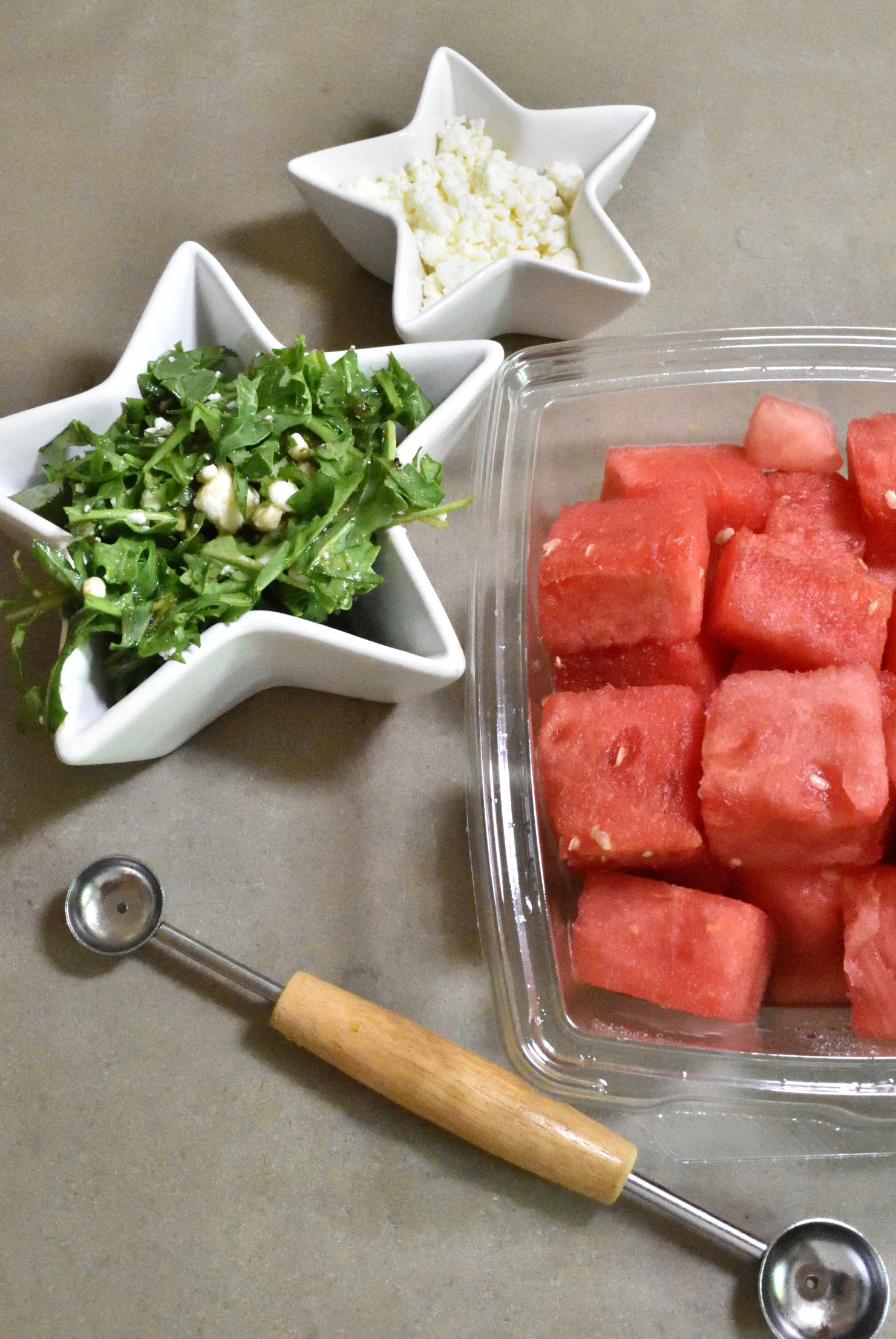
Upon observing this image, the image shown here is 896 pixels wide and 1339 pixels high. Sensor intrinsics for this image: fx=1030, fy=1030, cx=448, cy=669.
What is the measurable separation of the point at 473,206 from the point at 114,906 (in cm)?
98

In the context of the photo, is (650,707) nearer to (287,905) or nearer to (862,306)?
(287,905)

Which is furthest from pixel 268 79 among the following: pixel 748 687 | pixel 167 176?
pixel 748 687

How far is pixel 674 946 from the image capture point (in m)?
1.07

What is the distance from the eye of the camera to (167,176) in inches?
60.9

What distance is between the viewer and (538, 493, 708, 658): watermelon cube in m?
1.09

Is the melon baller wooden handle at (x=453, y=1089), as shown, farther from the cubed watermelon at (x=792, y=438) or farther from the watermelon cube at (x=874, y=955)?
the cubed watermelon at (x=792, y=438)

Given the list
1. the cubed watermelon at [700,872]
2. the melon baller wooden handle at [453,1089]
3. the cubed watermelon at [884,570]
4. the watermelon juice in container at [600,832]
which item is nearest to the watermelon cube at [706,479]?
the watermelon juice in container at [600,832]

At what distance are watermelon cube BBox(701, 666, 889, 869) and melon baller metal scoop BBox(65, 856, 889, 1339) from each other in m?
0.36

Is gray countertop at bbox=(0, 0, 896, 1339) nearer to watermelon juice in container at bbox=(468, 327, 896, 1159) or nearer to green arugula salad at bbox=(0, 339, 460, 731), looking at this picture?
watermelon juice in container at bbox=(468, 327, 896, 1159)

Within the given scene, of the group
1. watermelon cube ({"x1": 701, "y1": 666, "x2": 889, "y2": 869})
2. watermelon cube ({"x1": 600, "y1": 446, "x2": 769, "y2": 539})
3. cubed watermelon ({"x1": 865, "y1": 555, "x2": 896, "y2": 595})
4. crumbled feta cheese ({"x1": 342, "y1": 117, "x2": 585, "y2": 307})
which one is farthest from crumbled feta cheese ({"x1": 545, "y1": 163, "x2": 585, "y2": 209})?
watermelon cube ({"x1": 701, "y1": 666, "x2": 889, "y2": 869})

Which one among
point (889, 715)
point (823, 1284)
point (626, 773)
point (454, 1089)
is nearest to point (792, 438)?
point (889, 715)

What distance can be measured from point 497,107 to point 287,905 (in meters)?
1.10

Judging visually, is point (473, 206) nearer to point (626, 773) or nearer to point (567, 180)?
point (567, 180)

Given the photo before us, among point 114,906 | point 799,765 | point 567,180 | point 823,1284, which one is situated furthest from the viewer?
point 567,180
